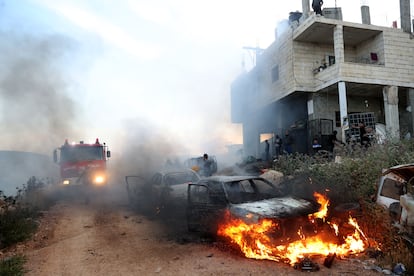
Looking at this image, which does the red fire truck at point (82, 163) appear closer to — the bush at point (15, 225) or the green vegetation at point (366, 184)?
the bush at point (15, 225)

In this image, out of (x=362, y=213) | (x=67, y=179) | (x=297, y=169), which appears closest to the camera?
(x=362, y=213)

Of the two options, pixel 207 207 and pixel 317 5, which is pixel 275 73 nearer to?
pixel 317 5

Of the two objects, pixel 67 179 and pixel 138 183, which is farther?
pixel 67 179

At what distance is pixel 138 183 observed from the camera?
10750 millimetres

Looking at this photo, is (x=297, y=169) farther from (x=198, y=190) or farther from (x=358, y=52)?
(x=358, y=52)

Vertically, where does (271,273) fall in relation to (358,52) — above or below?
below

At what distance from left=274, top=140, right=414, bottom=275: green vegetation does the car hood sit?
3.44ft

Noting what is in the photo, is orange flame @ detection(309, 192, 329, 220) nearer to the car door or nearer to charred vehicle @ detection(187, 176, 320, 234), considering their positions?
charred vehicle @ detection(187, 176, 320, 234)

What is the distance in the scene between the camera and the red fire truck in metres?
12.8

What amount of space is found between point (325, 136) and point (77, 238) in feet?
39.3

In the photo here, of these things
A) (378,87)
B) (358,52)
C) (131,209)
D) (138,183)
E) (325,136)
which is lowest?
(131,209)

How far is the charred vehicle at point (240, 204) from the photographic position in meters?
5.16

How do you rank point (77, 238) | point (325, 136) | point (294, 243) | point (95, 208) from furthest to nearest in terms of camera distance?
point (325, 136)
point (95, 208)
point (77, 238)
point (294, 243)

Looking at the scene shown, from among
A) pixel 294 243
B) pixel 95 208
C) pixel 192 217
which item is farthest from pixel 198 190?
pixel 95 208
